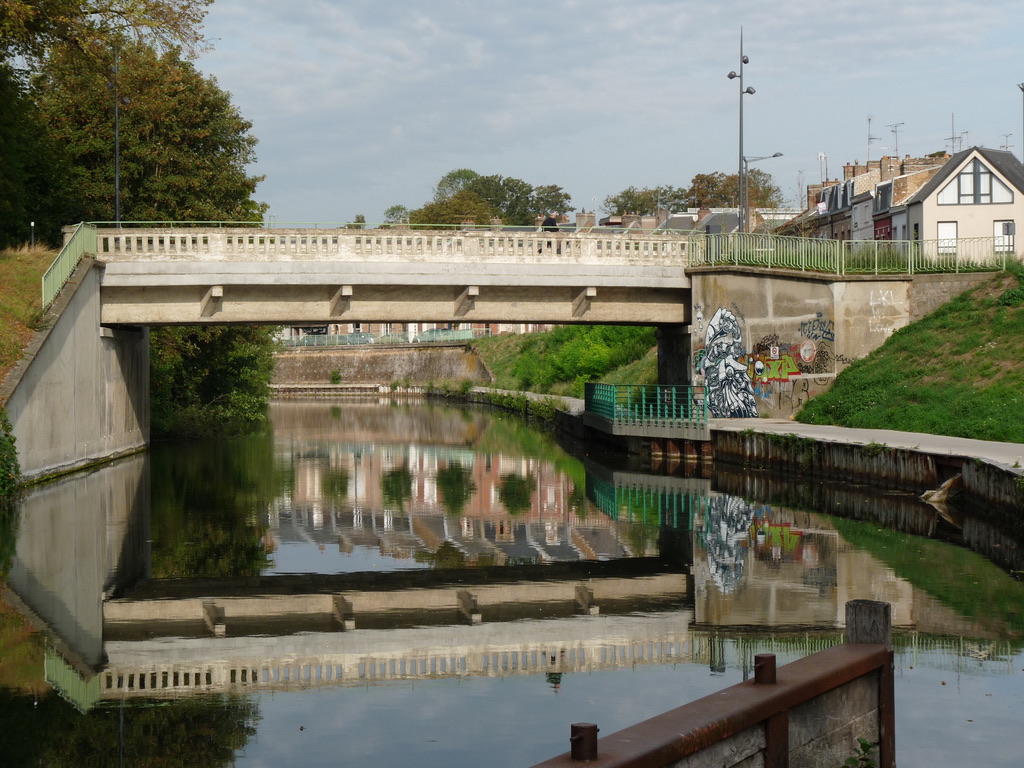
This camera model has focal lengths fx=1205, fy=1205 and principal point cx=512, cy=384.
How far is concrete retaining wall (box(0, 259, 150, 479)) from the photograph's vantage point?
1019 inches

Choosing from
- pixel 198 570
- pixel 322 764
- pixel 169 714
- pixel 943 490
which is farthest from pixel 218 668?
pixel 943 490

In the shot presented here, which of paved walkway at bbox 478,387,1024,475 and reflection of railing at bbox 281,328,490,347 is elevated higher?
reflection of railing at bbox 281,328,490,347

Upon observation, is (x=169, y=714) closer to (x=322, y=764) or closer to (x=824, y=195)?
(x=322, y=764)

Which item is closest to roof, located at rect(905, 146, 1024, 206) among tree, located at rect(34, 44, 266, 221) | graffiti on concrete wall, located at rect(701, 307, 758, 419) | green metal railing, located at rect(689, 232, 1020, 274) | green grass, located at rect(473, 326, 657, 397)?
green grass, located at rect(473, 326, 657, 397)

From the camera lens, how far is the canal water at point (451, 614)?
390 inches

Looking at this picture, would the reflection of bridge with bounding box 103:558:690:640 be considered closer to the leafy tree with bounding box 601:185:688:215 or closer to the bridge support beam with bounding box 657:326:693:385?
the bridge support beam with bounding box 657:326:693:385

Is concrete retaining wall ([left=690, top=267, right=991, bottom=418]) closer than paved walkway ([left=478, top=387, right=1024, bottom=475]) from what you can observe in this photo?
No

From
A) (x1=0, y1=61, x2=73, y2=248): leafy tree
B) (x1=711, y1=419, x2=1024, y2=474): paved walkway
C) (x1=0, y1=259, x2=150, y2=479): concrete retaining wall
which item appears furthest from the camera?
(x1=0, y1=61, x2=73, y2=248): leafy tree

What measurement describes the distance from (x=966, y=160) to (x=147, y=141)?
43005 millimetres

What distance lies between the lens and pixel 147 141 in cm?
4047

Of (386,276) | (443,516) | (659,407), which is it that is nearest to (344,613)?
(443,516)

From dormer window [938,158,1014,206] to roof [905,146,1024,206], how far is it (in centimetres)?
45

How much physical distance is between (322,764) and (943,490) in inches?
680

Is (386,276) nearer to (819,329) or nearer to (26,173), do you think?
(26,173)
